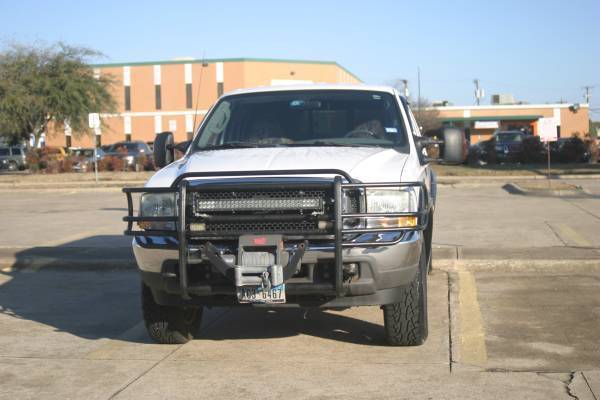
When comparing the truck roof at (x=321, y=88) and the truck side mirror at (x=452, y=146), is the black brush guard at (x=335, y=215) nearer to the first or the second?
the truck side mirror at (x=452, y=146)

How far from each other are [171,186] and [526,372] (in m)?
2.71

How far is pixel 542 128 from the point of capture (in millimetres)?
24719

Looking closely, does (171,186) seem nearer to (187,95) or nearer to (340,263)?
(340,263)

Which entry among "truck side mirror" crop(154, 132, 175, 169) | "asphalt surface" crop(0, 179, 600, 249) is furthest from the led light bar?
"asphalt surface" crop(0, 179, 600, 249)

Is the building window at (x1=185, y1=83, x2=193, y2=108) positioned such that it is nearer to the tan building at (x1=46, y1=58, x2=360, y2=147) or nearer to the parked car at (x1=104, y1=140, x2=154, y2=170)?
the tan building at (x1=46, y1=58, x2=360, y2=147)

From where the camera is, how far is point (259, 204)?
18.8 ft

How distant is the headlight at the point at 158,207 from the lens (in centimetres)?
596

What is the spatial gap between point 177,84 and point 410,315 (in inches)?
2602

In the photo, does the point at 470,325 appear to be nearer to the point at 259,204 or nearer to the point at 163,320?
the point at 259,204

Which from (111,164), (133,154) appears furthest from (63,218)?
(133,154)

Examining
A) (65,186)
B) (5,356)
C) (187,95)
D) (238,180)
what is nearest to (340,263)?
(238,180)

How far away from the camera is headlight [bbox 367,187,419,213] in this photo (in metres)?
5.77

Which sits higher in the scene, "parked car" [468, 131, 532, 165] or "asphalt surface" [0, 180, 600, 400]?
"parked car" [468, 131, 532, 165]

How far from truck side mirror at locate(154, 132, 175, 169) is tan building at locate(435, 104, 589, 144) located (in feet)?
228
